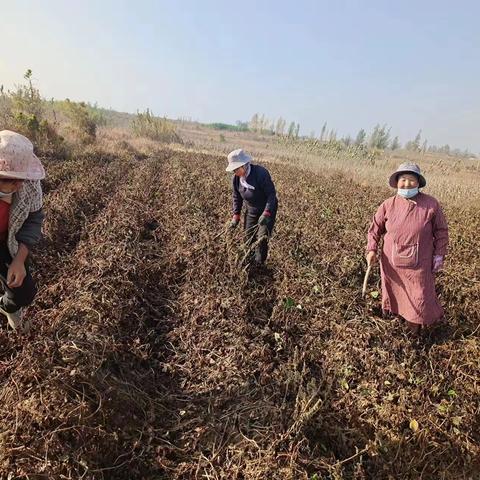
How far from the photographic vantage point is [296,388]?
118 inches

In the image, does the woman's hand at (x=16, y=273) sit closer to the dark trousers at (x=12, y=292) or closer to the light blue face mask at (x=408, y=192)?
the dark trousers at (x=12, y=292)

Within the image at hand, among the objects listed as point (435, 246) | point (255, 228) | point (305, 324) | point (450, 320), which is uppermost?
point (435, 246)

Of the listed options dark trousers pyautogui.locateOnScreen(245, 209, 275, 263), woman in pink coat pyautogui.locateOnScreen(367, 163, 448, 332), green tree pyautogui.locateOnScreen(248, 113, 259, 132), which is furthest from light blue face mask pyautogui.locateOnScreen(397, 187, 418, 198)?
green tree pyautogui.locateOnScreen(248, 113, 259, 132)

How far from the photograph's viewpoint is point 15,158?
217 centimetres

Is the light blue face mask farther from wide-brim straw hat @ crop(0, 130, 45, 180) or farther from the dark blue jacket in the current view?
wide-brim straw hat @ crop(0, 130, 45, 180)

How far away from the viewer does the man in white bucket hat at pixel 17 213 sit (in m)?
2.17

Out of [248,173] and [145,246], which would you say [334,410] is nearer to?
[248,173]

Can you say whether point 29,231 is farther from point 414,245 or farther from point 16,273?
point 414,245

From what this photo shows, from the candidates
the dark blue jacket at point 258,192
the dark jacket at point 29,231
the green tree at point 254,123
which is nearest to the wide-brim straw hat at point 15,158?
the dark jacket at point 29,231

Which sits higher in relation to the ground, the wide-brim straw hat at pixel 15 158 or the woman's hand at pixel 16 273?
the wide-brim straw hat at pixel 15 158

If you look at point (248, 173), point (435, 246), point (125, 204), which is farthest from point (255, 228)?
point (125, 204)

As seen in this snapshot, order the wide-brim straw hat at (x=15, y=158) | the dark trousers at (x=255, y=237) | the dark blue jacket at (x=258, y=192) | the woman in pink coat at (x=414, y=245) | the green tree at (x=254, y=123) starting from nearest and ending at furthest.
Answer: the wide-brim straw hat at (x=15, y=158)
the woman in pink coat at (x=414, y=245)
the dark blue jacket at (x=258, y=192)
the dark trousers at (x=255, y=237)
the green tree at (x=254, y=123)

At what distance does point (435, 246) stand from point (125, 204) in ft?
17.0

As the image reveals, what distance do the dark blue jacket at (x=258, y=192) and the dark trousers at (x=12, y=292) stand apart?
7.85 ft
